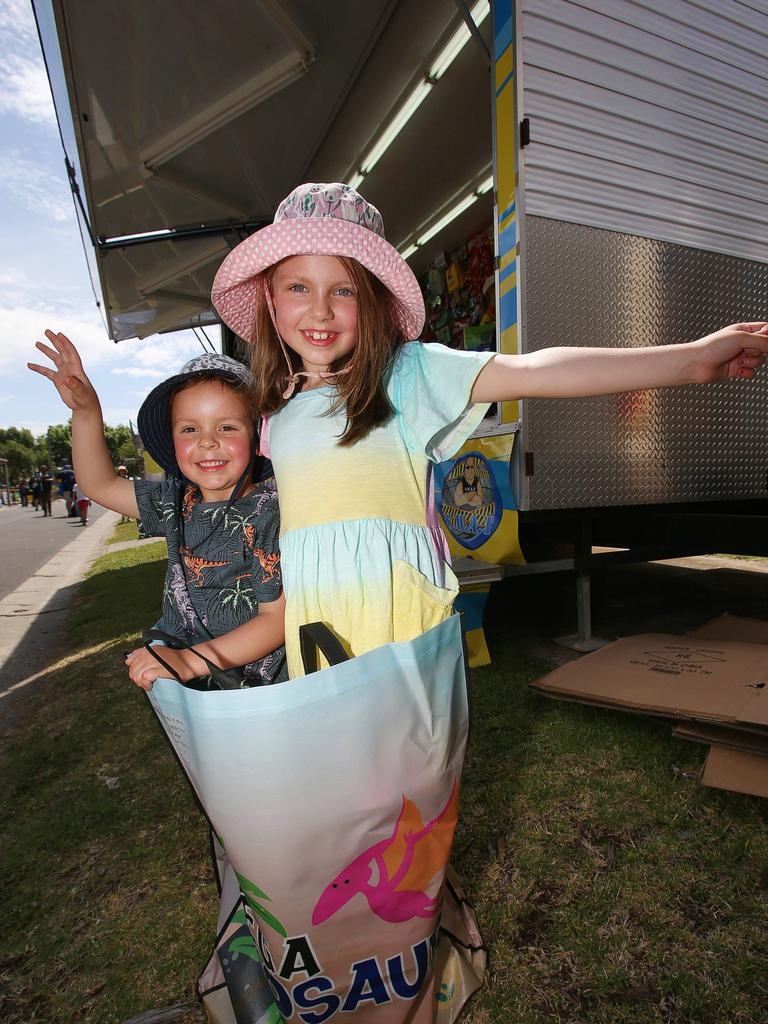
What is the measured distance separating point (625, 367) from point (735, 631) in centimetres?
204

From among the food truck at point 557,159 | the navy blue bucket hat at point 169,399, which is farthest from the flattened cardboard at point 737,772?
the navy blue bucket hat at point 169,399

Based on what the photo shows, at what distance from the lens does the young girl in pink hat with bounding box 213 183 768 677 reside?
1015 millimetres

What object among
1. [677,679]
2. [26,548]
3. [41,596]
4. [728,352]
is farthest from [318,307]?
[26,548]

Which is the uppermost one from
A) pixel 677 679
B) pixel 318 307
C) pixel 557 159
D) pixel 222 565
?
pixel 557 159

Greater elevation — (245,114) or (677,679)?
(245,114)

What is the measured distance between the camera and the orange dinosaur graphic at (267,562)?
124 cm

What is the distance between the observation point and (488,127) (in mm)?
4027

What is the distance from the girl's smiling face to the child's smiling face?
228mm

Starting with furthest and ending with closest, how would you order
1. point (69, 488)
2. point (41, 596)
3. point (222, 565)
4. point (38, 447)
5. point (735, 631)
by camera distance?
point (38, 447), point (69, 488), point (41, 596), point (735, 631), point (222, 565)

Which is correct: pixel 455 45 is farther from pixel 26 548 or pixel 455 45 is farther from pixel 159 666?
pixel 26 548

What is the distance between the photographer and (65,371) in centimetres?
126

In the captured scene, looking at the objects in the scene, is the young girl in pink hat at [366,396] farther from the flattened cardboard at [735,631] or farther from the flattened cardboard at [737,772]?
the flattened cardboard at [735,631]

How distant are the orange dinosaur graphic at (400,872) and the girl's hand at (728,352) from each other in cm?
84

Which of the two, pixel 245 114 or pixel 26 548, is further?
pixel 26 548
